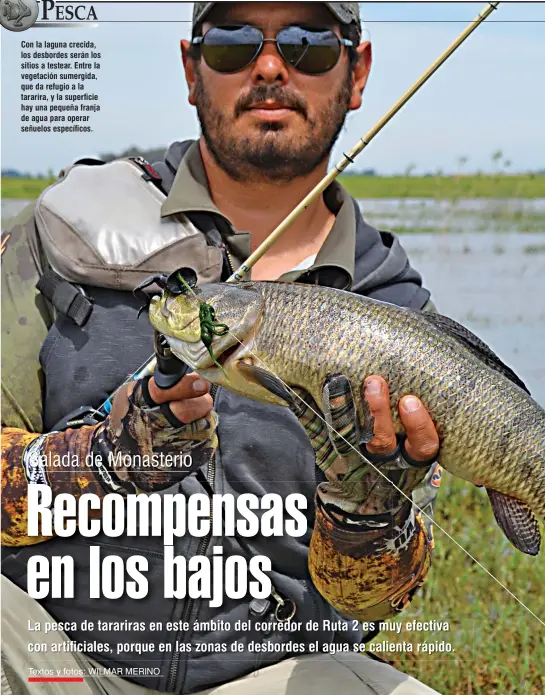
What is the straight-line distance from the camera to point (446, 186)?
119 inches

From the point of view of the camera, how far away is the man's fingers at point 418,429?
2.22 meters

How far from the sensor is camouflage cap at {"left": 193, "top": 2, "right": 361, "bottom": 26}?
8.61 ft

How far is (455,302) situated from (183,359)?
1.04 meters

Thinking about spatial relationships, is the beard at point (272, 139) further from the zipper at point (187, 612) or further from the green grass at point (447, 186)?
the zipper at point (187, 612)

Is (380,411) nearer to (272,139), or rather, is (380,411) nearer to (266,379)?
(266,379)

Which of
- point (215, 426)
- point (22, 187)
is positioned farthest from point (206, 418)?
point (22, 187)

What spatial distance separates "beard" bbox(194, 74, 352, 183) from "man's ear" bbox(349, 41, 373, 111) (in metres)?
0.02

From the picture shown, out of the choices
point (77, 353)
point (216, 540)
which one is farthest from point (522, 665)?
point (77, 353)

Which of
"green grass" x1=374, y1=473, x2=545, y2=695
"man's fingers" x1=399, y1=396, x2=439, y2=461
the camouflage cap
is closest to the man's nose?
the camouflage cap

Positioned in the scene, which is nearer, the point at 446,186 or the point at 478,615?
the point at 478,615

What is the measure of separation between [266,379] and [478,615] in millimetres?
1071

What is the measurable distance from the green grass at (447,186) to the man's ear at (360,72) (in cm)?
23

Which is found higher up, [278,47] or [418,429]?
[278,47]

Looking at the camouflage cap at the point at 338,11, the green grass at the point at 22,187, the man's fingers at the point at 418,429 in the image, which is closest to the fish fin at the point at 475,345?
the man's fingers at the point at 418,429
